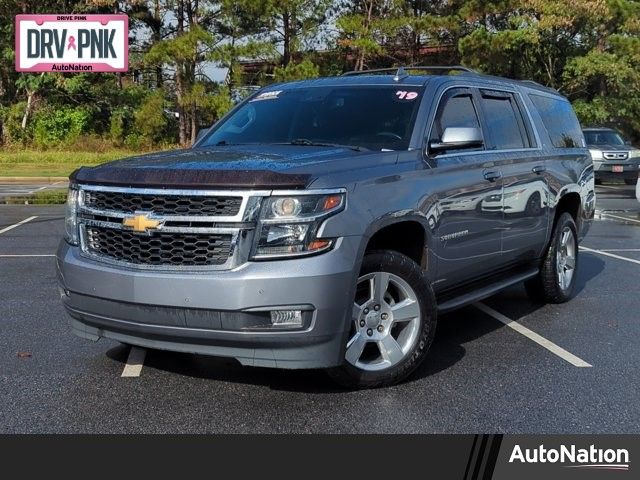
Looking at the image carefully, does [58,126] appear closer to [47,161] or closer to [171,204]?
[47,161]

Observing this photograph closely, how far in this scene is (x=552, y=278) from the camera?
6.98 meters

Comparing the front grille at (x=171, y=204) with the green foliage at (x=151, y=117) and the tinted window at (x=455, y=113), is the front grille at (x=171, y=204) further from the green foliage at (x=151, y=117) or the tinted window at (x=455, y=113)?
the green foliage at (x=151, y=117)

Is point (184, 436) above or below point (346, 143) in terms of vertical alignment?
below

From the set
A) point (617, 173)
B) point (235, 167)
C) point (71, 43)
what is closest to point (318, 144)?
point (235, 167)

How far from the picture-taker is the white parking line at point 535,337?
17.7ft

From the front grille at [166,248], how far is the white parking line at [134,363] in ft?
3.04

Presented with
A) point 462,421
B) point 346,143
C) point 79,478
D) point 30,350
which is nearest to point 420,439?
point 462,421

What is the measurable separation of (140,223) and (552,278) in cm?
416

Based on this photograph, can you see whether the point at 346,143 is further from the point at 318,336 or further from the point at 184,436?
the point at 184,436

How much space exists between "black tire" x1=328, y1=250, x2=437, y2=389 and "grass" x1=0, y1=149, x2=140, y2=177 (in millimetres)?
21971

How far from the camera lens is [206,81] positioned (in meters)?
34.3

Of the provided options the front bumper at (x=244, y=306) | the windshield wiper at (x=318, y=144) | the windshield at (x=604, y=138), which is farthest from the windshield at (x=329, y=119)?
the windshield at (x=604, y=138)

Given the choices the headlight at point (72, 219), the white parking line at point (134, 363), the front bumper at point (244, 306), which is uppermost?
the headlight at point (72, 219)

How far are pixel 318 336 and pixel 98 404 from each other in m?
1.35
